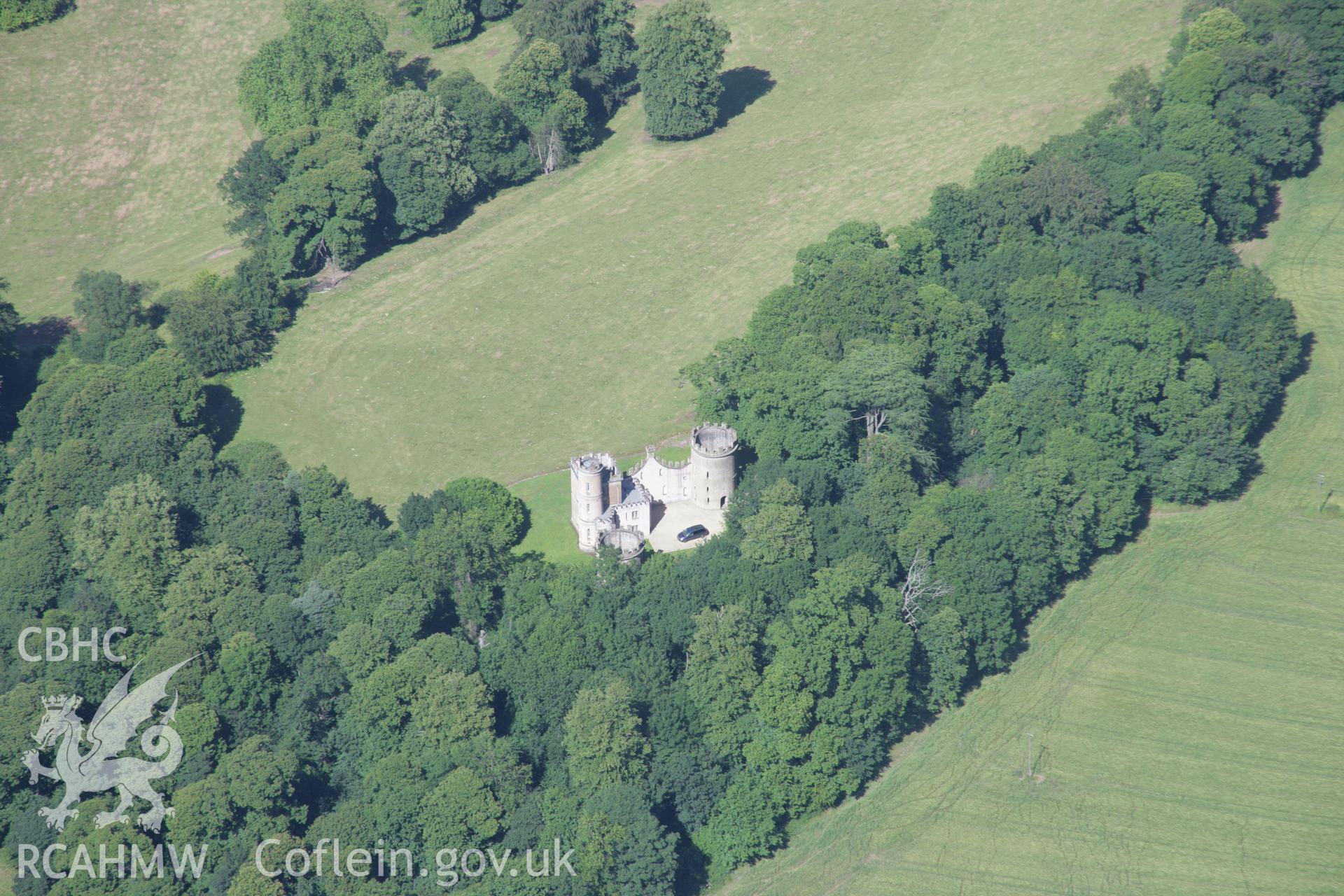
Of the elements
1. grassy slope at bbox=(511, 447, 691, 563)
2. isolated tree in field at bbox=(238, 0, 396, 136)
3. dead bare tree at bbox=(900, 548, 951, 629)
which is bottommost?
dead bare tree at bbox=(900, 548, 951, 629)

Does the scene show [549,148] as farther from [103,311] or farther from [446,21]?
[103,311]

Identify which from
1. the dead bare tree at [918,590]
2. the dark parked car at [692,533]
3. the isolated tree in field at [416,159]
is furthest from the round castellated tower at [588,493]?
the isolated tree in field at [416,159]


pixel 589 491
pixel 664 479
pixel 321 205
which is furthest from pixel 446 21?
pixel 589 491

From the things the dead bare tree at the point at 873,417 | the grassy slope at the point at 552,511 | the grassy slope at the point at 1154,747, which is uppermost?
the dead bare tree at the point at 873,417

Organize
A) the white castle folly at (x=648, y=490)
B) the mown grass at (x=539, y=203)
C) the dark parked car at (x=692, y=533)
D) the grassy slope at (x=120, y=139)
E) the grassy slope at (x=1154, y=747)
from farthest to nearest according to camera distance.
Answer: the grassy slope at (x=120, y=139), the mown grass at (x=539, y=203), the dark parked car at (x=692, y=533), the white castle folly at (x=648, y=490), the grassy slope at (x=1154, y=747)

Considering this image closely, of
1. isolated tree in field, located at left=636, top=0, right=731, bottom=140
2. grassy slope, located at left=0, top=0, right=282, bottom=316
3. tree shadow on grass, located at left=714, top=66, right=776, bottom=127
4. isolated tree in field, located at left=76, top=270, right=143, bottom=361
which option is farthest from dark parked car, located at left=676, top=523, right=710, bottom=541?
tree shadow on grass, located at left=714, top=66, right=776, bottom=127

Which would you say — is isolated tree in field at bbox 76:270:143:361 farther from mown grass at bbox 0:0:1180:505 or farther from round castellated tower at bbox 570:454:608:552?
round castellated tower at bbox 570:454:608:552

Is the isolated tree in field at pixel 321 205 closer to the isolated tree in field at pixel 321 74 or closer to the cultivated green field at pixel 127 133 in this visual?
the isolated tree in field at pixel 321 74

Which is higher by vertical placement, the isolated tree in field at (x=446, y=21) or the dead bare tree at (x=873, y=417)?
the isolated tree in field at (x=446, y=21)
